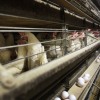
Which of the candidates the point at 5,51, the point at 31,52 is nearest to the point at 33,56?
the point at 31,52

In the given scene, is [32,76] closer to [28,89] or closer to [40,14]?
[28,89]

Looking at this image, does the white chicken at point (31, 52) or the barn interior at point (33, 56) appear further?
the white chicken at point (31, 52)

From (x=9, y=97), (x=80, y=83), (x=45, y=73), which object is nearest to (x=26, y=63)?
(x=45, y=73)

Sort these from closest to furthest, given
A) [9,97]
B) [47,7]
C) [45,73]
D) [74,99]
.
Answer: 1. [9,97]
2. [45,73]
3. [47,7]
4. [74,99]

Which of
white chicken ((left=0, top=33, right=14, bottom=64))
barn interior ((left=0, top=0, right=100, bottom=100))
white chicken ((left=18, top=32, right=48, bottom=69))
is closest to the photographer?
barn interior ((left=0, top=0, right=100, bottom=100))

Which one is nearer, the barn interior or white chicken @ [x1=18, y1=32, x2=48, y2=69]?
the barn interior

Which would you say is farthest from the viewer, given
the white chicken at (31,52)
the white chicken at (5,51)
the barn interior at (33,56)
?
the white chicken at (31,52)

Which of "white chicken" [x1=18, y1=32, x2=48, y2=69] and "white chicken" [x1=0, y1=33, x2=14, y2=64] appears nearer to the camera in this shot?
"white chicken" [x1=0, y1=33, x2=14, y2=64]

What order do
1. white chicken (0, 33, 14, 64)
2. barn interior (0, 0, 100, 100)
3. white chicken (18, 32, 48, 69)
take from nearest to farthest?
barn interior (0, 0, 100, 100)
white chicken (0, 33, 14, 64)
white chicken (18, 32, 48, 69)

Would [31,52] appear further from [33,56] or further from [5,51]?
[5,51]

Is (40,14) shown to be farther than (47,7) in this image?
No

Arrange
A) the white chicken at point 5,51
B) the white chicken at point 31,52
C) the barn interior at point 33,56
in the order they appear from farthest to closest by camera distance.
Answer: the white chicken at point 31,52
the white chicken at point 5,51
the barn interior at point 33,56

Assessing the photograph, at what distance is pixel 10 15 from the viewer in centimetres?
76

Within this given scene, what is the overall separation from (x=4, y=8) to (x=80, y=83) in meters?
1.41
